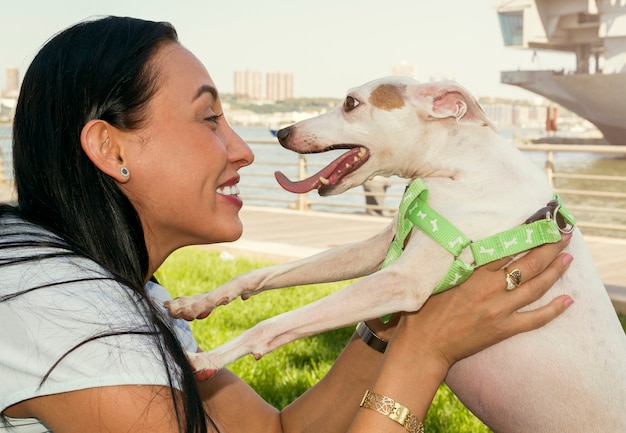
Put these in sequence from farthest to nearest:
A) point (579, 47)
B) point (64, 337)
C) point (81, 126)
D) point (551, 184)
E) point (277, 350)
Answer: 1. point (579, 47)
2. point (551, 184)
3. point (277, 350)
4. point (81, 126)
5. point (64, 337)

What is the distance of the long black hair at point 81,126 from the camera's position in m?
1.51

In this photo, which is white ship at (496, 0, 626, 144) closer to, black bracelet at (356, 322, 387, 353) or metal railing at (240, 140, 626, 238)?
metal railing at (240, 140, 626, 238)

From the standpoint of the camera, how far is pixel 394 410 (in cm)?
154

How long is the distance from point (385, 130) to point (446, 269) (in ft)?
1.55

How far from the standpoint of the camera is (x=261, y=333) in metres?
1.79

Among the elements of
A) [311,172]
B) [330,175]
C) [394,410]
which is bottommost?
[311,172]

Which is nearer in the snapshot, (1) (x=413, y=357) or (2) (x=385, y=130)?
(1) (x=413, y=357)

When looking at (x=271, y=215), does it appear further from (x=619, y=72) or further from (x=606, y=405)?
(x=619, y=72)

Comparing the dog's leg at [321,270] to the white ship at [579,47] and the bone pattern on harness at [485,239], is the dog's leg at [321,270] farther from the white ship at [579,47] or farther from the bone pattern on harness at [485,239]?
the white ship at [579,47]

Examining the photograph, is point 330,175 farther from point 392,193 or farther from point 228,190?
point 392,193

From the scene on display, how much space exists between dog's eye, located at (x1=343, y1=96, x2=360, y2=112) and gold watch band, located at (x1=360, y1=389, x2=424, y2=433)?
0.88 m

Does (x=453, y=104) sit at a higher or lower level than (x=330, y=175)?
higher

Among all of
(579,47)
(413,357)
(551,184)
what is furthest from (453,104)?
(579,47)

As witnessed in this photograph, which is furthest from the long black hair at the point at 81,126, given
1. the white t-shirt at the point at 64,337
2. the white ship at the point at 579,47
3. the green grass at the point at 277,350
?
the white ship at the point at 579,47
